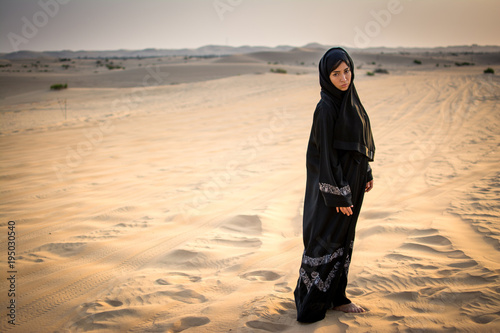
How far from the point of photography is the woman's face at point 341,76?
197 centimetres

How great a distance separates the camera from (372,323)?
6.89ft

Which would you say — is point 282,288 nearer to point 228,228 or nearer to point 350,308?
point 350,308

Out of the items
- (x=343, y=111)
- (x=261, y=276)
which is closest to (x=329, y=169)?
(x=343, y=111)

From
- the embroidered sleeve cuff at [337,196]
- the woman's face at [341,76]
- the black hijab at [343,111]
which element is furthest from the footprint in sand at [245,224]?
the woman's face at [341,76]

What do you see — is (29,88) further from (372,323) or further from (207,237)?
(372,323)

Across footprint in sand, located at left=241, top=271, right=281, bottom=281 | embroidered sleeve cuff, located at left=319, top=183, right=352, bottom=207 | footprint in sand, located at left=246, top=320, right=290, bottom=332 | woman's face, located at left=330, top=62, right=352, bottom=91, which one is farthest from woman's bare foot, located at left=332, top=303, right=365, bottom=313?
woman's face, located at left=330, top=62, right=352, bottom=91

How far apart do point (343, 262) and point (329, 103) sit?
40.3 inches

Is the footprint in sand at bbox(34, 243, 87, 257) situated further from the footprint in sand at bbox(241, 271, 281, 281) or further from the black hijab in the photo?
the black hijab

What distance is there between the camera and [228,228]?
3727mm

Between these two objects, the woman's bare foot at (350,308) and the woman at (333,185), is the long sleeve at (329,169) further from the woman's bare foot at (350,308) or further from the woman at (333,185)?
the woman's bare foot at (350,308)

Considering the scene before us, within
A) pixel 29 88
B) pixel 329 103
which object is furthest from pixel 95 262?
pixel 29 88

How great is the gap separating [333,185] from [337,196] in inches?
2.7

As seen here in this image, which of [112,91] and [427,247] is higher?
[112,91]

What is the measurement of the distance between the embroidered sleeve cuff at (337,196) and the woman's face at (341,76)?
602 mm
